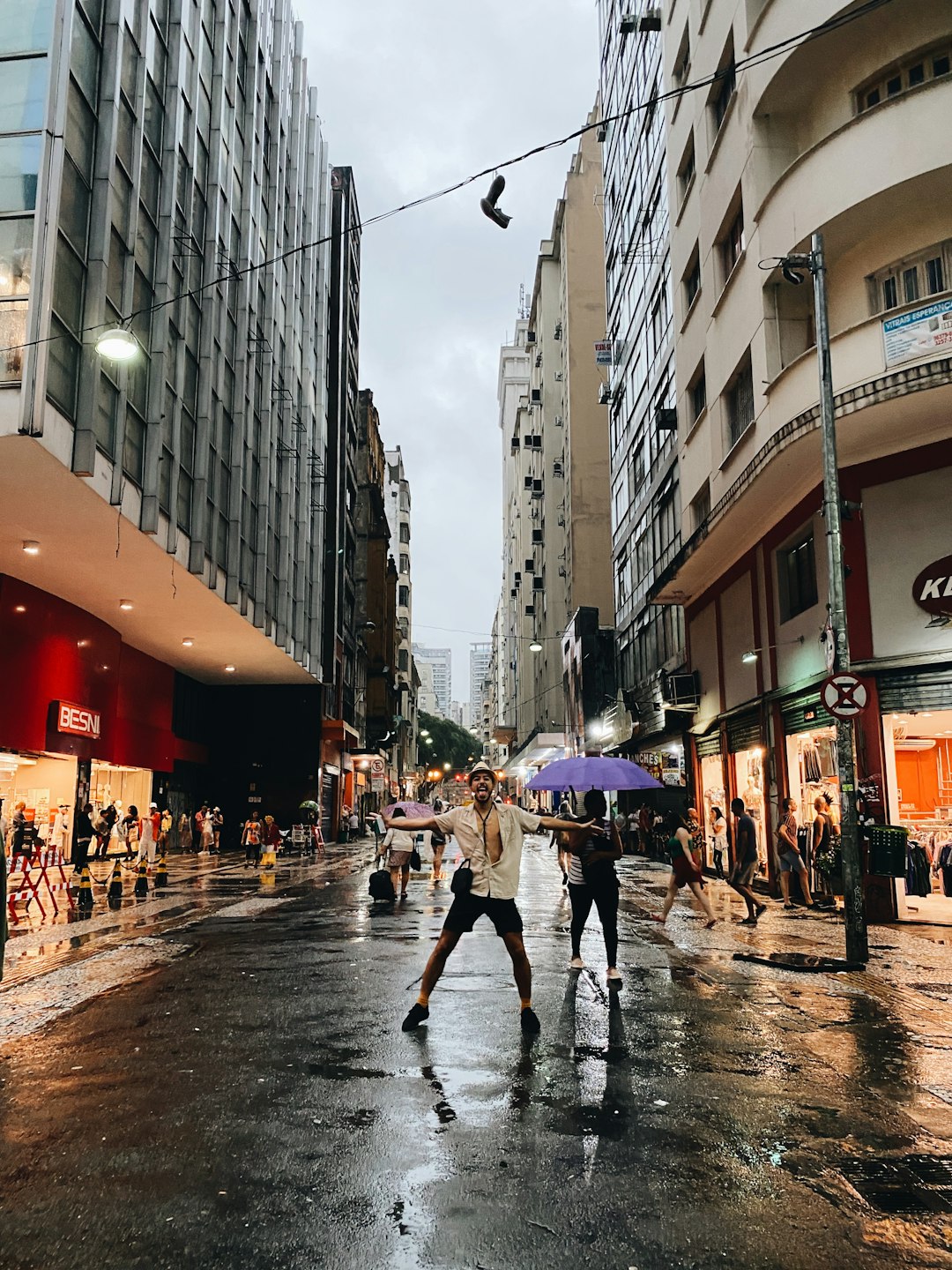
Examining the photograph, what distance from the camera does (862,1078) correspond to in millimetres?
6062

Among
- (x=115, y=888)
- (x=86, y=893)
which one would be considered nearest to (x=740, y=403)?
(x=115, y=888)

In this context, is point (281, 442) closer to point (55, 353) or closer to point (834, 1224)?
point (55, 353)

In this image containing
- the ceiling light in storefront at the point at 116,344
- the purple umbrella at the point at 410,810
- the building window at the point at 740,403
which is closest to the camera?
the purple umbrella at the point at 410,810

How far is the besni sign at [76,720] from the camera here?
915 inches

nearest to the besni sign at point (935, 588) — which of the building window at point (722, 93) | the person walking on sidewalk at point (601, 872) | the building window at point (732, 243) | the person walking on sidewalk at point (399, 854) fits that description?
the person walking on sidewalk at point (601, 872)

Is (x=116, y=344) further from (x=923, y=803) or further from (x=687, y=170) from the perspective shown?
(x=687, y=170)

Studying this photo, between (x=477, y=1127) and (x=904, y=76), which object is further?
(x=904, y=76)

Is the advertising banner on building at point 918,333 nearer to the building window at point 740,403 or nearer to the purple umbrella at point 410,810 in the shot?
the building window at point 740,403

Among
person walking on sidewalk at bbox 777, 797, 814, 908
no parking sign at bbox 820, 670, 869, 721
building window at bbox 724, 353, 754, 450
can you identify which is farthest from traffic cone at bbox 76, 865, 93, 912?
building window at bbox 724, 353, 754, 450

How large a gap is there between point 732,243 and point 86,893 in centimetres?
1886

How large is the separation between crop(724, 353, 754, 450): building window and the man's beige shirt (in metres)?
14.1

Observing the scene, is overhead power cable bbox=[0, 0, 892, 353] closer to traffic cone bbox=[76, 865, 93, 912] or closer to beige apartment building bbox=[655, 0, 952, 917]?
beige apartment building bbox=[655, 0, 952, 917]

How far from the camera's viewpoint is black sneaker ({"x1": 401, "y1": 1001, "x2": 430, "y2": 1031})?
708 cm

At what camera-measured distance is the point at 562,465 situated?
213 feet
